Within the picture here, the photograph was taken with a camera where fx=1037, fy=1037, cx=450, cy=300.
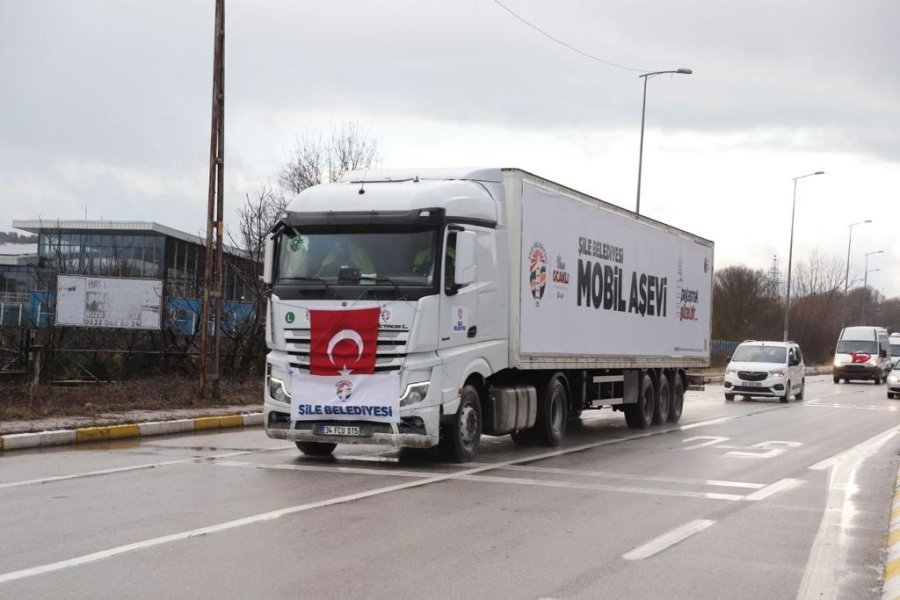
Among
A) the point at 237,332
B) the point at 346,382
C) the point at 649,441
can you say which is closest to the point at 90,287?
the point at 237,332

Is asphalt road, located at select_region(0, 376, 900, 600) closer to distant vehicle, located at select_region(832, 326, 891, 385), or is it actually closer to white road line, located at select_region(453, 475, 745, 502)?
white road line, located at select_region(453, 475, 745, 502)

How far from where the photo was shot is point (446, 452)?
12.9 meters

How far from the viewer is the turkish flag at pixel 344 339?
11953 mm

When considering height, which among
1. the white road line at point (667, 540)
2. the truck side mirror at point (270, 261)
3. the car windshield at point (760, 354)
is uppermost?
the truck side mirror at point (270, 261)

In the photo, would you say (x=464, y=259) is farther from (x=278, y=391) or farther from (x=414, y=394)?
(x=278, y=391)

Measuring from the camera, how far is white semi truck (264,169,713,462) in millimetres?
11977

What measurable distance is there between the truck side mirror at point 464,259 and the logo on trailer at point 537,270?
6.52 feet

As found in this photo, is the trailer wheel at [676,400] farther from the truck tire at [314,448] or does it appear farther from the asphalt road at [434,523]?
the truck tire at [314,448]

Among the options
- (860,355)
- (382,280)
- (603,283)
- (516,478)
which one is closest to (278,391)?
(382,280)

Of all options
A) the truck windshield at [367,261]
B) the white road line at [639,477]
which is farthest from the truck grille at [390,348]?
the white road line at [639,477]

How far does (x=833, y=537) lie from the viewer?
8.70 meters

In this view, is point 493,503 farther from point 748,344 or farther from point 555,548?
point 748,344

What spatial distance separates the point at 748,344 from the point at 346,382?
23302mm

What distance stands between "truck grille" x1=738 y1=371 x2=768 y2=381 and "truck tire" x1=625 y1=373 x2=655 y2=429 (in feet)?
38.9
